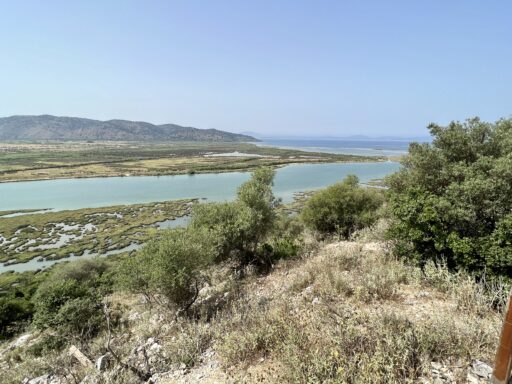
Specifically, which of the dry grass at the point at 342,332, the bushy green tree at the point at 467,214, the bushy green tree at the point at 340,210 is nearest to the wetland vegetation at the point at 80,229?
the bushy green tree at the point at 340,210

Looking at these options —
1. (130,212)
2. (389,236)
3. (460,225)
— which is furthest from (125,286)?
(130,212)

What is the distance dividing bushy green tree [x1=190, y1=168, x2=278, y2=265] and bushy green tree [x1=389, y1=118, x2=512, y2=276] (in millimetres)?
8348

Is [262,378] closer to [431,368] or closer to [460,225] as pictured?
[431,368]

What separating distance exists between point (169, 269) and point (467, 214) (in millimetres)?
10868

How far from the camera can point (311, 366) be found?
499 centimetres

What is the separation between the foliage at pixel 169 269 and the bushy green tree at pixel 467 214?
7921 millimetres

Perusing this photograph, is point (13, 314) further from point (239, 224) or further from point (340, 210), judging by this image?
point (340, 210)

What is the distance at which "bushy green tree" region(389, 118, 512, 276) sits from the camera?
29.7ft

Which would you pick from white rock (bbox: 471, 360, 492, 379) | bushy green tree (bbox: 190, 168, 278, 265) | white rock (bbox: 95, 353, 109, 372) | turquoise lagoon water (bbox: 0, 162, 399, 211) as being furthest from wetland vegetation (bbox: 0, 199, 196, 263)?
white rock (bbox: 471, 360, 492, 379)

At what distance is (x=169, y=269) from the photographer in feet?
37.0

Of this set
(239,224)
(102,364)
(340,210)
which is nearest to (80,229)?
(239,224)

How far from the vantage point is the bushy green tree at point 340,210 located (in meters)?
24.4

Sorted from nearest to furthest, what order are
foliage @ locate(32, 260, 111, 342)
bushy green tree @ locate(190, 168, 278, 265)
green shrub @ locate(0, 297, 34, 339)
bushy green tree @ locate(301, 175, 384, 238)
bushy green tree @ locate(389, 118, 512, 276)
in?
bushy green tree @ locate(389, 118, 512, 276), foliage @ locate(32, 260, 111, 342), bushy green tree @ locate(190, 168, 278, 265), green shrub @ locate(0, 297, 34, 339), bushy green tree @ locate(301, 175, 384, 238)

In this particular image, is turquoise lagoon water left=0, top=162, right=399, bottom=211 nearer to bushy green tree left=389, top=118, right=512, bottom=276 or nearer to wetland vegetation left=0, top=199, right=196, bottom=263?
wetland vegetation left=0, top=199, right=196, bottom=263
